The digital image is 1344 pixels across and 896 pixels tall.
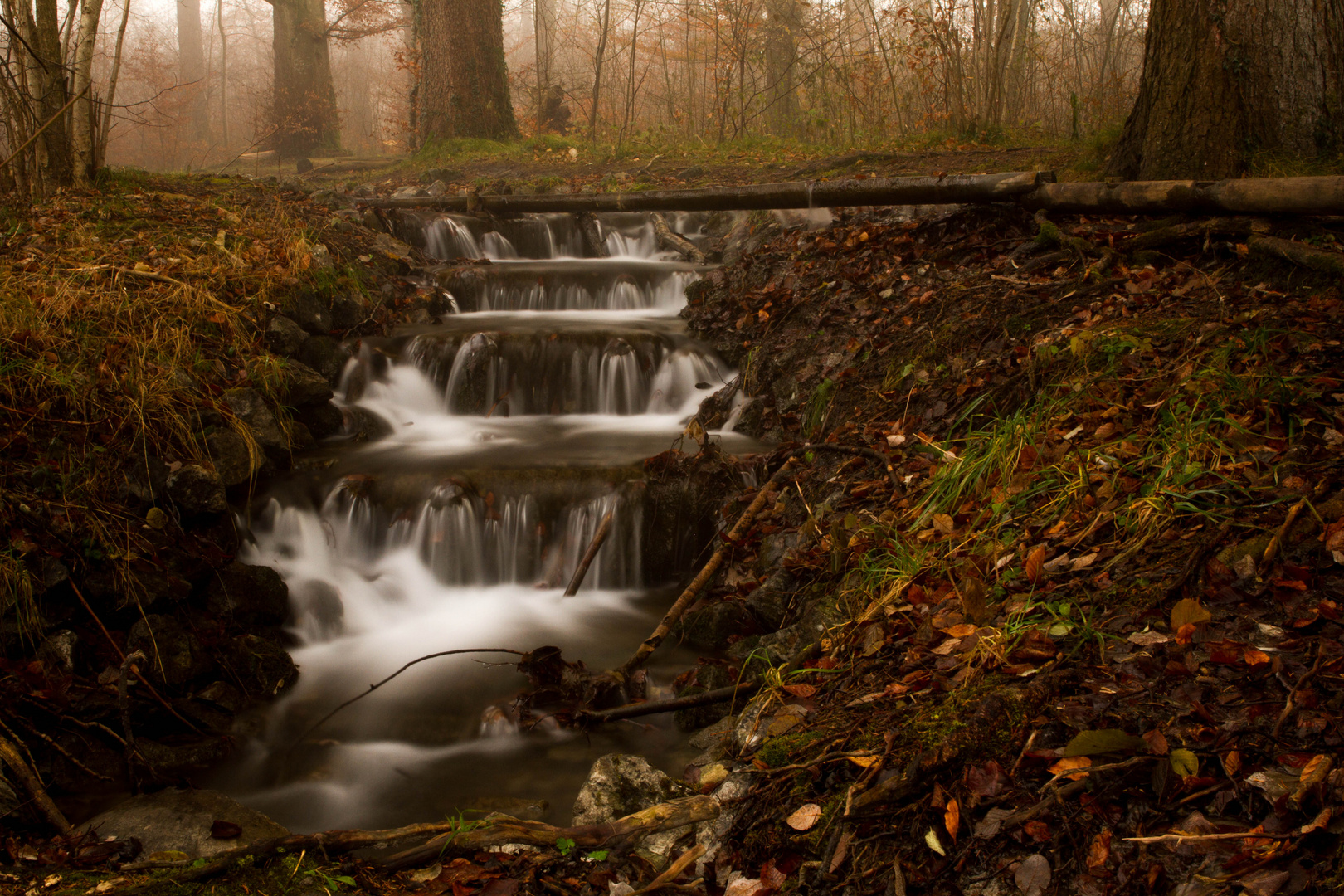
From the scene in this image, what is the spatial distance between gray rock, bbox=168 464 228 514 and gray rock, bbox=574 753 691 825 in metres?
2.89

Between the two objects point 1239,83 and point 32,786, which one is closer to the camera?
point 32,786

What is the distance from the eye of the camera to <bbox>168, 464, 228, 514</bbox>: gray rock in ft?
14.6

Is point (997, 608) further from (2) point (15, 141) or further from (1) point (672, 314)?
(2) point (15, 141)

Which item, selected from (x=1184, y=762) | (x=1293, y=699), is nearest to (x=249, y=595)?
(x=1184, y=762)

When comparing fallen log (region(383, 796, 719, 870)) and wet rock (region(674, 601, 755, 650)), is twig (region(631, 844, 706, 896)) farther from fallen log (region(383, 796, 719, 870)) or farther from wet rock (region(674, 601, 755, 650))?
wet rock (region(674, 601, 755, 650))

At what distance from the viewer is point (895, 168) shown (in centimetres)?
919

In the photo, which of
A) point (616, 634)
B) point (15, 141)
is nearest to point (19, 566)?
point (616, 634)

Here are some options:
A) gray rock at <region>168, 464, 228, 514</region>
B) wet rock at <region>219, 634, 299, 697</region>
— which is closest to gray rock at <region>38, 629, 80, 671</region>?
wet rock at <region>219, 634, 299, 697</region>

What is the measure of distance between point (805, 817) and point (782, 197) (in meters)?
6.15

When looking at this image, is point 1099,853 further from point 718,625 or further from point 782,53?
point 782,53

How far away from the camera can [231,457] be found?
490cm

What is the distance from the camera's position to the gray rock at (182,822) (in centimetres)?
287

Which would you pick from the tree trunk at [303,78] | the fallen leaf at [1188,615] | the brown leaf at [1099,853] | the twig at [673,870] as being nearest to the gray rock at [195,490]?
the twig at [673,870]

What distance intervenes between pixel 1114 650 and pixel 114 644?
4.13 metres
